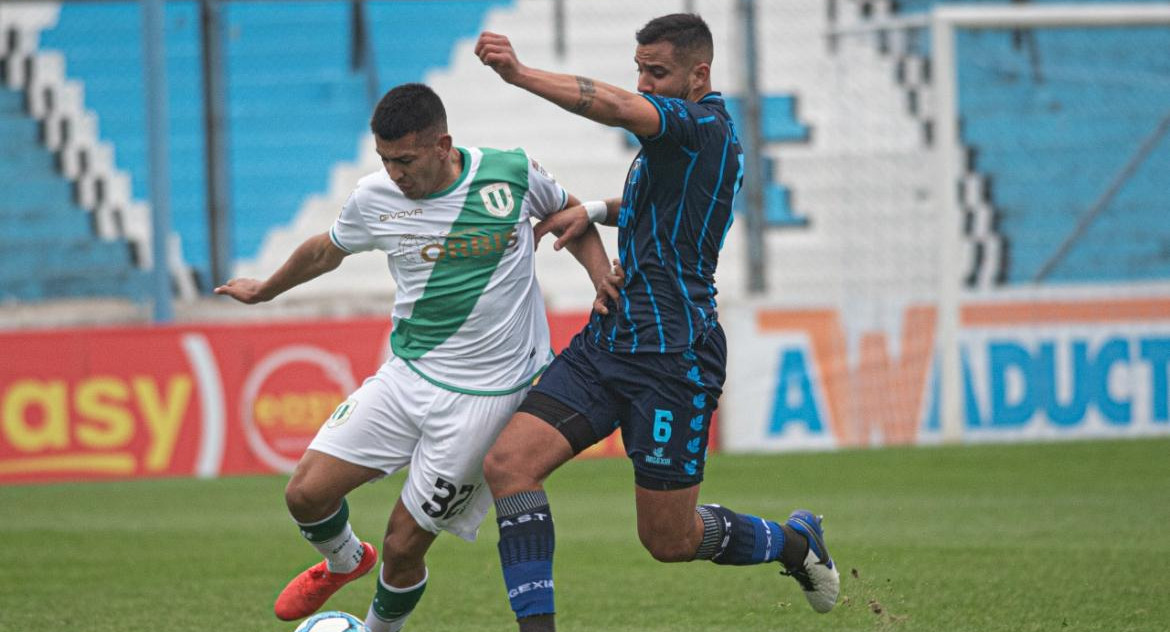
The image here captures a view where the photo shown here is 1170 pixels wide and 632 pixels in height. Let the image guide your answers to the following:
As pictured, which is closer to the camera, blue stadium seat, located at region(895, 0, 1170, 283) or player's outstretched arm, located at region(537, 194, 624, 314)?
player's outstretched arm, located at region(537, 194, 624, 314)

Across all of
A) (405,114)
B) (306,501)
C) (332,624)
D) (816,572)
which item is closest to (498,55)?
(405,114)

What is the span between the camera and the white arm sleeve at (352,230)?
17.4ft

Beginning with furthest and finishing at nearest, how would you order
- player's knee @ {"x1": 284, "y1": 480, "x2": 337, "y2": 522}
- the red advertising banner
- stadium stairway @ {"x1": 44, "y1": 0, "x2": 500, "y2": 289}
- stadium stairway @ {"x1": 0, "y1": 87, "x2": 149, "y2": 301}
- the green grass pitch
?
1. stadium stairway @ {"x1": 44, "y1": 0, "x2": 500, "y2": 289}
2. stadium stairway @ {"x1": 0, "y1": 87, "x2": 149, "y2": 301}
3. the red advertising banner
4. the green grass pitch
5. player's knee @ {"x1": 284, "y1": 480, "x2": 337, "y2": 522}

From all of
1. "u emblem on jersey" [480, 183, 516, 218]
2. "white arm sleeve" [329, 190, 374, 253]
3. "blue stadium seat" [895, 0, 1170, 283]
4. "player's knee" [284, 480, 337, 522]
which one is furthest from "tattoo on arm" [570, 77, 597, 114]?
"blue stadium seat" [895, 0, 1170, 283]

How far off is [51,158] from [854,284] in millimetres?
8851

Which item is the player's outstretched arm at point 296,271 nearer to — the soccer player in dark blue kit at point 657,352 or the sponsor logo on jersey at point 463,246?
the sponsor logo on jersey at point 463,246

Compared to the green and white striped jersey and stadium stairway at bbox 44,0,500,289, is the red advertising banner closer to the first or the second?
stadium stairway at bbox 44,0,500,289

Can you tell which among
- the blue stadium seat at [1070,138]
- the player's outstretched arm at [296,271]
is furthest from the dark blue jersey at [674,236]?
the blue stadium seat at [1070,138]

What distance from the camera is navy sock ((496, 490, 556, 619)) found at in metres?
4.66

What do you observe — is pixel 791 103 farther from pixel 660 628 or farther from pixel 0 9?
pixel 660 628

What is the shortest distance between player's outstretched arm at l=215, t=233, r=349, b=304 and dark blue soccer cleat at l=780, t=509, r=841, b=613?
1997 millimetres

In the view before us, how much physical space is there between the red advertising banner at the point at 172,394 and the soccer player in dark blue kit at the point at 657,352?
287 inches

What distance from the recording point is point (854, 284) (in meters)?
13.8

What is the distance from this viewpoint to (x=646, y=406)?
5.05 metres
